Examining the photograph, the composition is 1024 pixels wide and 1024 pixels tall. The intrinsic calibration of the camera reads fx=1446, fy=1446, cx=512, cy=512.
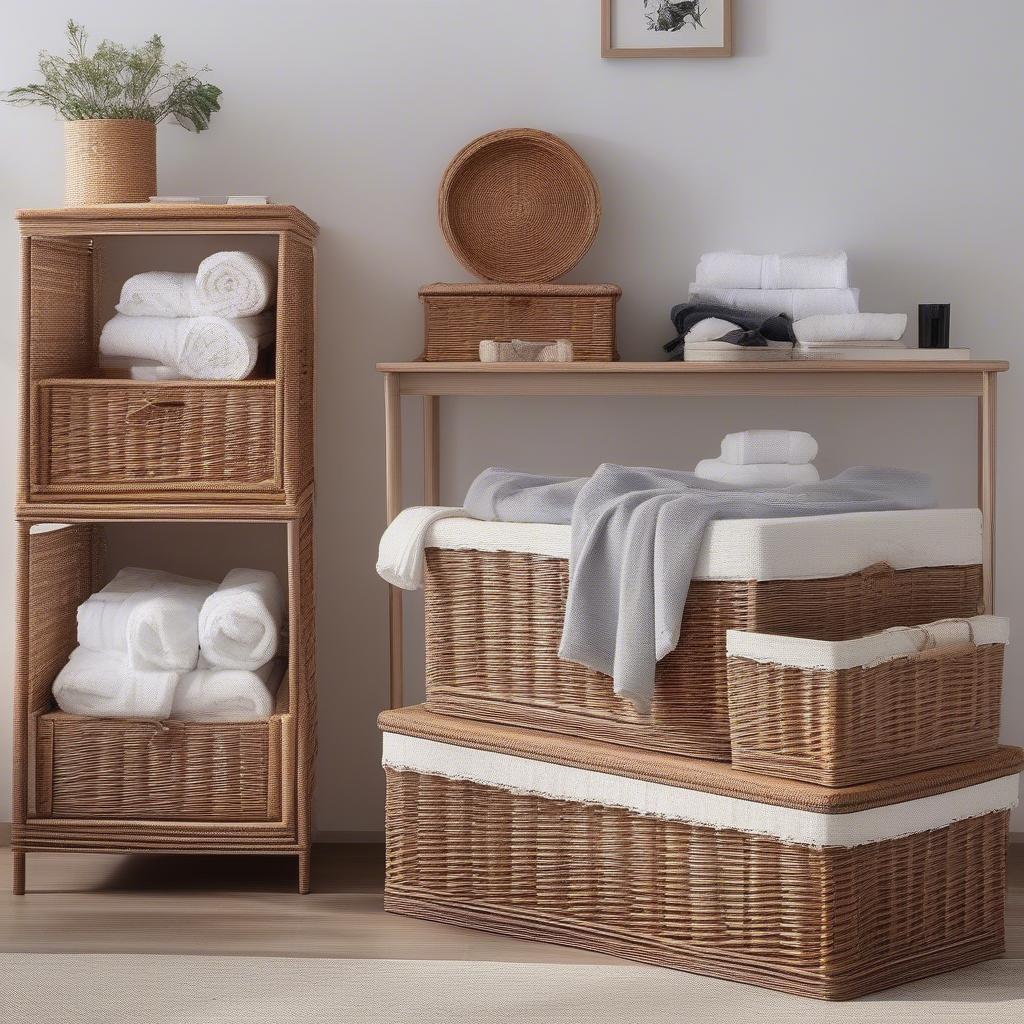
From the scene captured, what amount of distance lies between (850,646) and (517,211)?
3.79 feet

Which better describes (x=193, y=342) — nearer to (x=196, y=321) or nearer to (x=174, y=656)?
(x=196, y=321)

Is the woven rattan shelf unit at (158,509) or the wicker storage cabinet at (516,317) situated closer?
the woven rattan shelf unit at (158,509)

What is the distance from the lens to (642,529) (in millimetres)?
1999

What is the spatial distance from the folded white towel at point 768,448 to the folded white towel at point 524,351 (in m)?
0.38

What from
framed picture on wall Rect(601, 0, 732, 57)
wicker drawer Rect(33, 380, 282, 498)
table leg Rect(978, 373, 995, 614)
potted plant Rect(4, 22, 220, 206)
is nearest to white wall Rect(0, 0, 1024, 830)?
framed picture on wall Rect(601, 0, 732, 57)

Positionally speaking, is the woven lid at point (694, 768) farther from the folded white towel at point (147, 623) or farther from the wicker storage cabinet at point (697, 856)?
the folded white towel at point (147, 623)

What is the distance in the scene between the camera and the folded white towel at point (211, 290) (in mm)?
2381

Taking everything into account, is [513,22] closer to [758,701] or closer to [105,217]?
[105,217]

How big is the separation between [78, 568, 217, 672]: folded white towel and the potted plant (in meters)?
0.68

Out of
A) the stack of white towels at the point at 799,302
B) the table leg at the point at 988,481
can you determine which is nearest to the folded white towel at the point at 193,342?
the stack of white towels at the point at 799,302

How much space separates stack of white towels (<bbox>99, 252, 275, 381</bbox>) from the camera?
2385 mm

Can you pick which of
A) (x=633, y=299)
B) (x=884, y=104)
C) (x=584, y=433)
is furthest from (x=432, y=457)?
(x=884, y=104)

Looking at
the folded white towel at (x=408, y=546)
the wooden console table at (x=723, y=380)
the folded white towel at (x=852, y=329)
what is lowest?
the folded white towel at (x=408, y=546)

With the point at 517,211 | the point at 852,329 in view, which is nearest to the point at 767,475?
the point at 852,329
